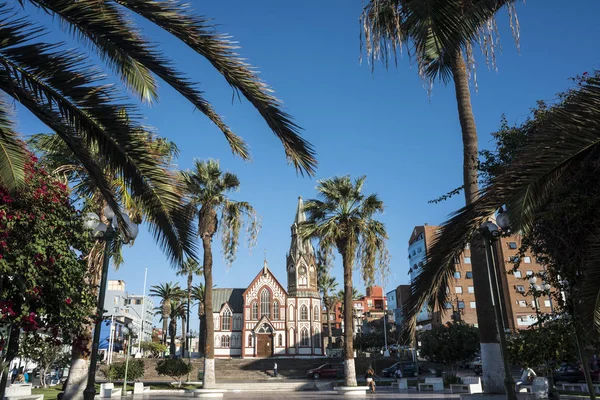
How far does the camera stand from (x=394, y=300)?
340ft

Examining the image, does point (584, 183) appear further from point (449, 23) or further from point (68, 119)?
point (68, 119)

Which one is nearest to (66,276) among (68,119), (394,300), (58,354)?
(68,119)

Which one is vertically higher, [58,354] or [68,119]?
[68,119]

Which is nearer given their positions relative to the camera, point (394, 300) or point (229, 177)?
point (229, 177)

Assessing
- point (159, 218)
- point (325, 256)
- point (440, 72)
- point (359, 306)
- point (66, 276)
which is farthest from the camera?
point (359, 306)

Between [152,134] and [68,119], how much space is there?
1.08 metres

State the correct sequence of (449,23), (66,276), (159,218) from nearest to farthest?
(449,23), (159,218), (66,276)

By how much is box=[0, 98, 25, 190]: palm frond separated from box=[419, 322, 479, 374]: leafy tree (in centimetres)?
3226

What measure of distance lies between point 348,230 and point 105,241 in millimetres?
17483

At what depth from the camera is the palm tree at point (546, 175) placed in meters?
4.88

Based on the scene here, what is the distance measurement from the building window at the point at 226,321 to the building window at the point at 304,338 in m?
10.5

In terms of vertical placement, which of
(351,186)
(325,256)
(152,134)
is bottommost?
(152,134)


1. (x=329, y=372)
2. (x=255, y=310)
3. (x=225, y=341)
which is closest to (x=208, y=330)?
(x=329, y=372)

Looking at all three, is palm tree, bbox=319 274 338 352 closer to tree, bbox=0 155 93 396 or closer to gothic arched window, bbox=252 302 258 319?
gothic arched window, bbox=252 302 258 319
